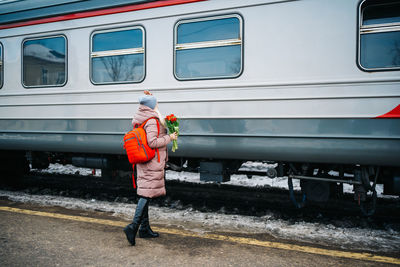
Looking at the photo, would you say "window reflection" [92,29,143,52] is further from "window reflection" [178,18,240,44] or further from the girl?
the girl

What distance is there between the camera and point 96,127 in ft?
15.8

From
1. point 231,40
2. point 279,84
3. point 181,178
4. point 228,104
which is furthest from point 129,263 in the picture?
point 181,178

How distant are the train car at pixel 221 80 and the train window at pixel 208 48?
0.01m

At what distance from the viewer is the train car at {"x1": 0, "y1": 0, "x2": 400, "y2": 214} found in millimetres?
3572

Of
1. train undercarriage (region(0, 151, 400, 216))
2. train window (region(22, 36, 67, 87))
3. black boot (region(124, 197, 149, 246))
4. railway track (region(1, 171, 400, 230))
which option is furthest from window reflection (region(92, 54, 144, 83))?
black boot (region(124, 197, 149, 246))

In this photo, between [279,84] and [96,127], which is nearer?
[279,84]

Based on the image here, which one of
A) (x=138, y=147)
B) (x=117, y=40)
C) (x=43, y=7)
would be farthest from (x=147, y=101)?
(x=43, y=7)

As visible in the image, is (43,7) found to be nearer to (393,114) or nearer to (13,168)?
(13,168)

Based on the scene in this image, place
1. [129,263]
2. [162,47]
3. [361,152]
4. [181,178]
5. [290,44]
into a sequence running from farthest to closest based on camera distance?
[181,178] < [162,47] < [290,44] < [361,152] < [129,263]

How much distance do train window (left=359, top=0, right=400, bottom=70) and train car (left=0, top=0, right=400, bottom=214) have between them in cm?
1

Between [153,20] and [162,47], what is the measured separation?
41 cm

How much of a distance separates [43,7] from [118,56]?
1.61 metres

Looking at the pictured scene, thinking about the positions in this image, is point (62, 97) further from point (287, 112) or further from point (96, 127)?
point (287, 112)

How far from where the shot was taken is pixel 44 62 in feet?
17.1
